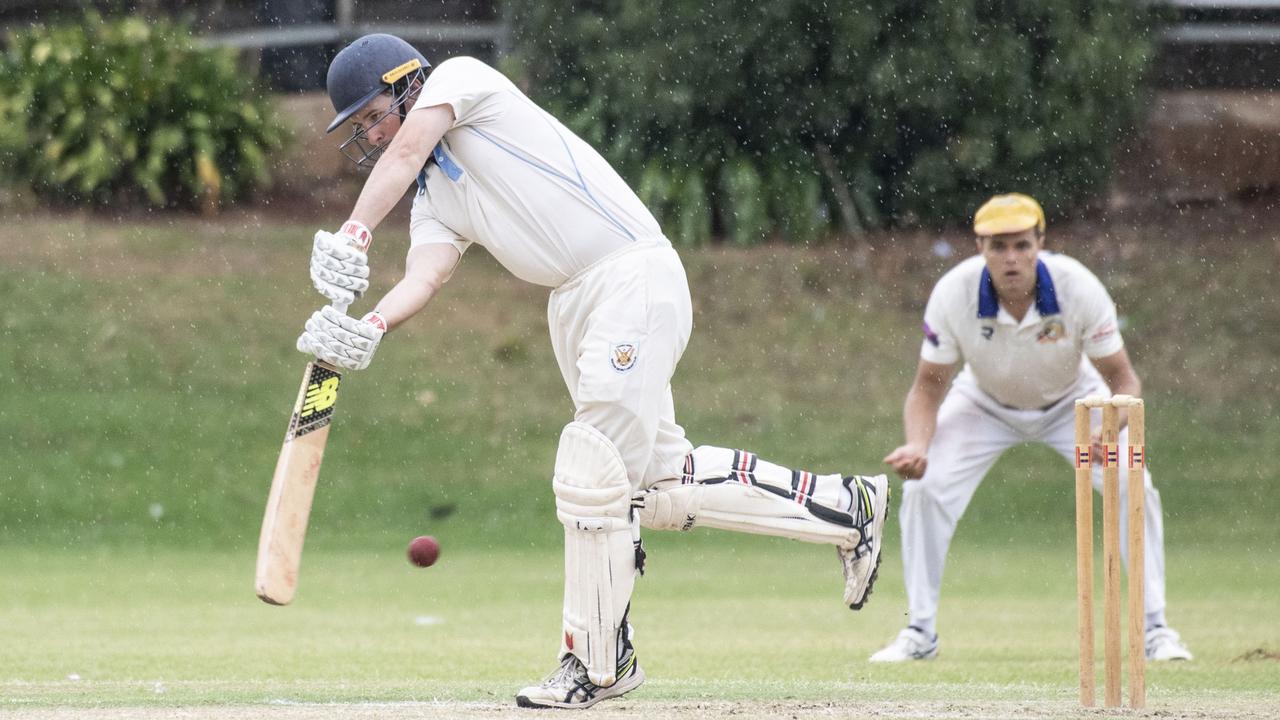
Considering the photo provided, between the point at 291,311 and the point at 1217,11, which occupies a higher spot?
the point at 1217,11

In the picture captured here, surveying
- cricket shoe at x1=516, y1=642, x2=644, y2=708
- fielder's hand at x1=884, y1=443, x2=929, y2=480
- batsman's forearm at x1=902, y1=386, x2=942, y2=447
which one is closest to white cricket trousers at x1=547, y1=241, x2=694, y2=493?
cricket shoe at x1=516, y1=642, x2=644, y2=708

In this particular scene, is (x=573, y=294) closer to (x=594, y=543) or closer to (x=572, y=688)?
(x=594, y=543)

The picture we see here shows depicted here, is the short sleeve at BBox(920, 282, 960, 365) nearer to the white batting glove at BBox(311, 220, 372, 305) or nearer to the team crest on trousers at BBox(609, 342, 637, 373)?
the team crest on trousers at BBox(609, 342, 637, 373)

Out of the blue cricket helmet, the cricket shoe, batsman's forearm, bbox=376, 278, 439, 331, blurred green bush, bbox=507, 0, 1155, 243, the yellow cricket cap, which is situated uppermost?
blurred green bush, bbox=507, 0, 1155, 243

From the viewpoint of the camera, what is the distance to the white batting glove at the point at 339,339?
14.8 ft

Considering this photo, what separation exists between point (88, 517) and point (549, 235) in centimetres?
679

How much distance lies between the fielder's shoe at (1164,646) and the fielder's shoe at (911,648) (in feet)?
2.40

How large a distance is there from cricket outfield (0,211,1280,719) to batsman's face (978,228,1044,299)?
1311mm

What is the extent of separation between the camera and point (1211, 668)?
6.18 metres

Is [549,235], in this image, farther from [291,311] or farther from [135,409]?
[291,311]

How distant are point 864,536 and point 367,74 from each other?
1802 mm

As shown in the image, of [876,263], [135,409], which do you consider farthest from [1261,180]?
[135,409]

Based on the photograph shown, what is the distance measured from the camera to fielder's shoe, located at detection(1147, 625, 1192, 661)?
642cm

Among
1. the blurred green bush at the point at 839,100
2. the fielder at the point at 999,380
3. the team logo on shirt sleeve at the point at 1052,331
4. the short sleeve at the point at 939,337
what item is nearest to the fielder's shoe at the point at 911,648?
the fielder at the point at 999,380
